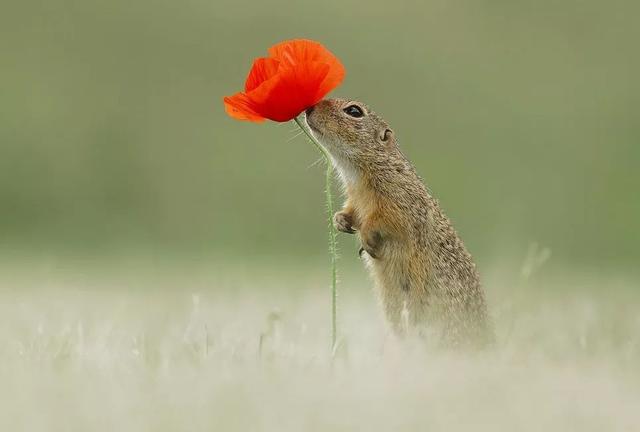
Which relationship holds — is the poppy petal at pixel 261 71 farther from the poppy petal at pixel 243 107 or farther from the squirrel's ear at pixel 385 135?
the squirrel's ear at pixel 385 135

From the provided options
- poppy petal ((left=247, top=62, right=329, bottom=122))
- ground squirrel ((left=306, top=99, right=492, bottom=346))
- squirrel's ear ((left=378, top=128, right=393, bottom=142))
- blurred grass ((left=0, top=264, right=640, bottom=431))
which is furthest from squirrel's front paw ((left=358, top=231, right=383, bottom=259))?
poppy petal ((left=247, top=62, right=329, bottom=122))

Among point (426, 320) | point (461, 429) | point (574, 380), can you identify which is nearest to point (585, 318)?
point (426, 320)

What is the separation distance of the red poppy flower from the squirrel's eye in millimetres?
1002

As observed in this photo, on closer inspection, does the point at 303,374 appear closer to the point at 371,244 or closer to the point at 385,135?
the point at 371,244

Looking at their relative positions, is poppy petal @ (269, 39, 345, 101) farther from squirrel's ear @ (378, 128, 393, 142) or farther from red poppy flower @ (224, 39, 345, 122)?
squirrel's ear @ (378, 128, 393, 142)

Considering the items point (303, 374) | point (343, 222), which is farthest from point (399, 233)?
point (303, 374)

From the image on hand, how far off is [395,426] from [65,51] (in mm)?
19924

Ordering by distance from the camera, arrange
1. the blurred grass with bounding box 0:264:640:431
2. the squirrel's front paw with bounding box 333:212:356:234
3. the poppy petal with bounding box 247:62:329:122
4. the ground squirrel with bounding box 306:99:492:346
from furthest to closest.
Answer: the squirrel's front paw with bounding box 333:212:356:234
the ground squirrel with bounding box 306:99:492:346
the poppy petal with bounding box 247:62:329:122
the blurred grass with bounding box 0:264:640:431

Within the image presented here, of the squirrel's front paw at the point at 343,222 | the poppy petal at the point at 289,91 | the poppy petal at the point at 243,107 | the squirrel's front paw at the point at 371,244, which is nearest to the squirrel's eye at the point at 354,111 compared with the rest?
the squirrel's front paw at the point at 343,222

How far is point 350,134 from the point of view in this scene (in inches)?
254

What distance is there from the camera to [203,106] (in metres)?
22.3

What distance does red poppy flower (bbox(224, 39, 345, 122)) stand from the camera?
529 centimetres

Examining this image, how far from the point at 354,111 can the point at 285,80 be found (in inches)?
49.5

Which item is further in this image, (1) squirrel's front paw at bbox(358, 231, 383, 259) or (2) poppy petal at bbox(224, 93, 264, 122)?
(1) squirrel's front paw at bbox(358, 231, 383, 259)
